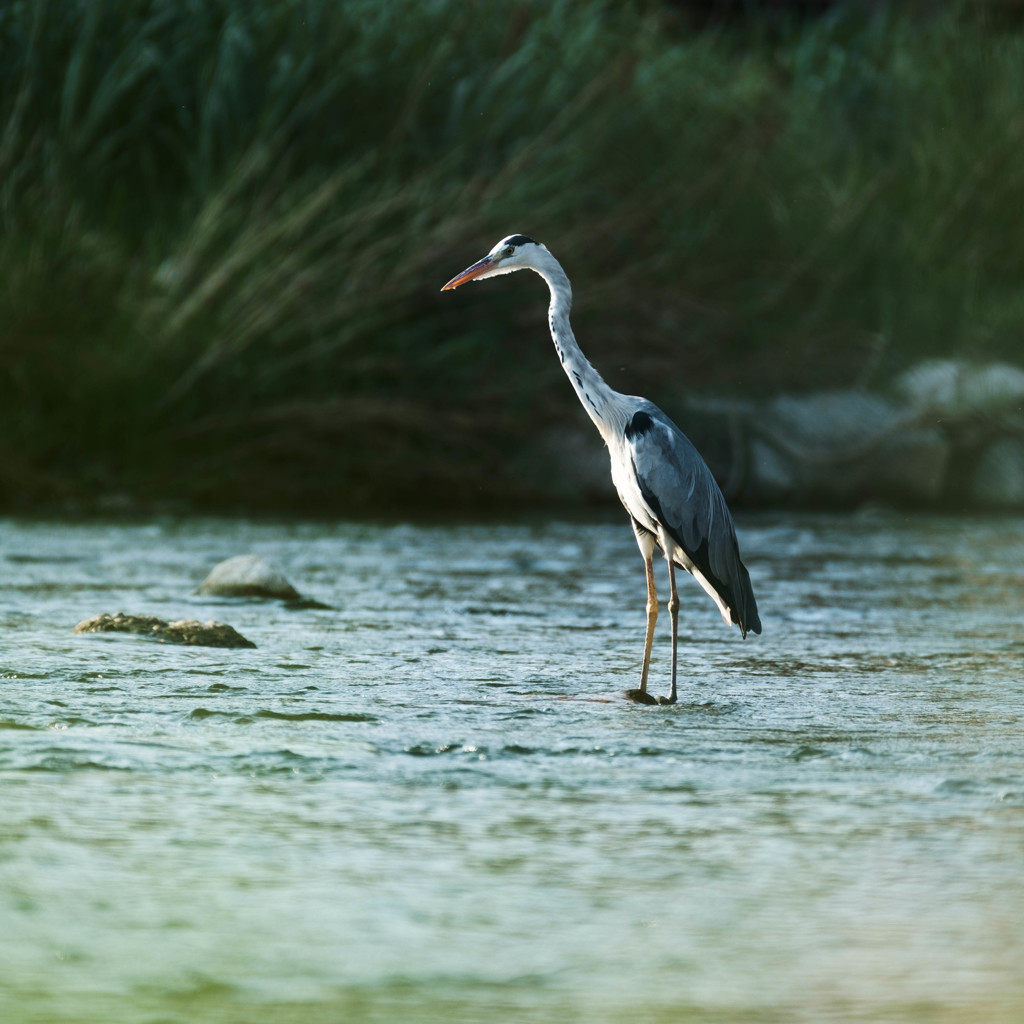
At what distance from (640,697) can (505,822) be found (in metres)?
1.46

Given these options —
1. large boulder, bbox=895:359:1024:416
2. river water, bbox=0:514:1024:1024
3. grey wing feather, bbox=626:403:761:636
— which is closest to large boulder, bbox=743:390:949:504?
large boulder, bbox=895:359:1024:416

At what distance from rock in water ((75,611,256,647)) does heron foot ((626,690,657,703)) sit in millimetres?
1273

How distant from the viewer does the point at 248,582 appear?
6.81 m

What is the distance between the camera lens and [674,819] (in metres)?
3.40

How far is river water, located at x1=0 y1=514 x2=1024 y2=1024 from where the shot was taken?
253cm

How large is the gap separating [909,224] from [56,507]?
5.64m

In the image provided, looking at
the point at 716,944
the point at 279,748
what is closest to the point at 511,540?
the point at 279,748

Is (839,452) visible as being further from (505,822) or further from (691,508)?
(505,822)

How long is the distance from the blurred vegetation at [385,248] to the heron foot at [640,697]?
515 centimetres

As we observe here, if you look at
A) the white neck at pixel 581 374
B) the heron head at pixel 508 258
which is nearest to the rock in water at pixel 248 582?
the heron head at pixel 508 258

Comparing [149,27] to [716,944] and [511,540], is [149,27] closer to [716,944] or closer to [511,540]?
[511,540]

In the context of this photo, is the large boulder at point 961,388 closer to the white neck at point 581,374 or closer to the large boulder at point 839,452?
the large boulder at point 839,452

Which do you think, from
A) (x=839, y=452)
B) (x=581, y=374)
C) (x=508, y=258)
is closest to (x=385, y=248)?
(x=839, y=452)

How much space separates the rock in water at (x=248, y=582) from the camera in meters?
6.79
